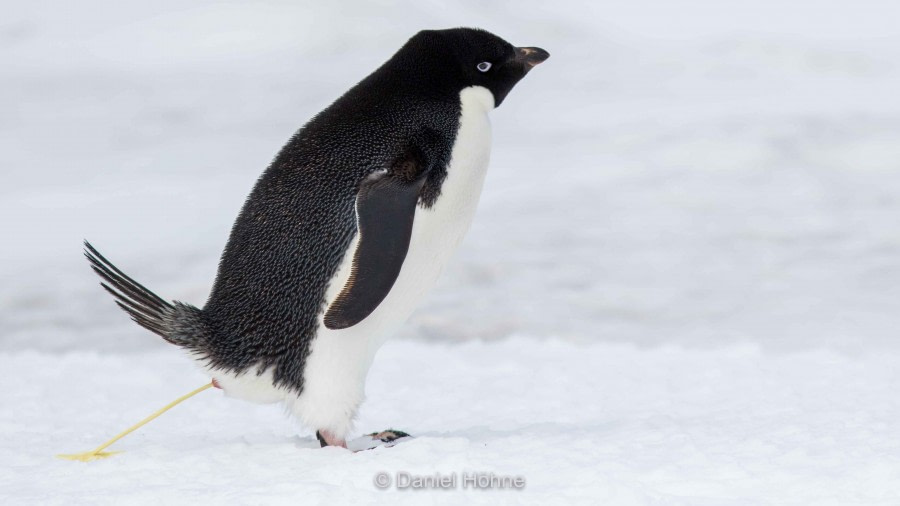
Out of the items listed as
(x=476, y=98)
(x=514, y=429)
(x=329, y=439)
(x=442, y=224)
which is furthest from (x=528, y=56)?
(x=329, y=439)

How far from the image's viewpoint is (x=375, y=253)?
218 cm

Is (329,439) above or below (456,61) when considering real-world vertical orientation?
below

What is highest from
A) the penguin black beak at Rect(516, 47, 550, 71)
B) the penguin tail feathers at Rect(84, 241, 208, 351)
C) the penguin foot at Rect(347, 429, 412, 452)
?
the penguin black beak at Rect(516, 47, 550, 71)

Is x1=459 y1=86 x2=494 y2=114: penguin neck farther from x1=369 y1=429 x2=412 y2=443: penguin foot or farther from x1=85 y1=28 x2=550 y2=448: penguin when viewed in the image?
x1=369 y1=429 x2=412 y2=443: penguin foot

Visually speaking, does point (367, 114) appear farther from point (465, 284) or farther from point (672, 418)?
point (465, 284)

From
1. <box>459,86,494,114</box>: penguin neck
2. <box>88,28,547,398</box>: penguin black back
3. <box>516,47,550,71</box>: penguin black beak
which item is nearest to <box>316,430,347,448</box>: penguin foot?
<box>88,28,547,398</box>: penguin black back

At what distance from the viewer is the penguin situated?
7.30 ft

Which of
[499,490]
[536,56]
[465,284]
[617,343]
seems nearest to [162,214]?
[465,284]

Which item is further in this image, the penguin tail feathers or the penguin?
the penguin tail feathers

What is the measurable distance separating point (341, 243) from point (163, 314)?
46 cm

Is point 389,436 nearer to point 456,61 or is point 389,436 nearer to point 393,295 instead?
point 393,295

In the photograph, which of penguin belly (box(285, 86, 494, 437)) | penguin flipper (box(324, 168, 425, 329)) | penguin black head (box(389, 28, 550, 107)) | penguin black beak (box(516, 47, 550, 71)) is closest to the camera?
penguin flipper (box(324, 168, 425, 329))

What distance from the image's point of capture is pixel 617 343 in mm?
3893

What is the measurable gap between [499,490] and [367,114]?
866 millimetres
